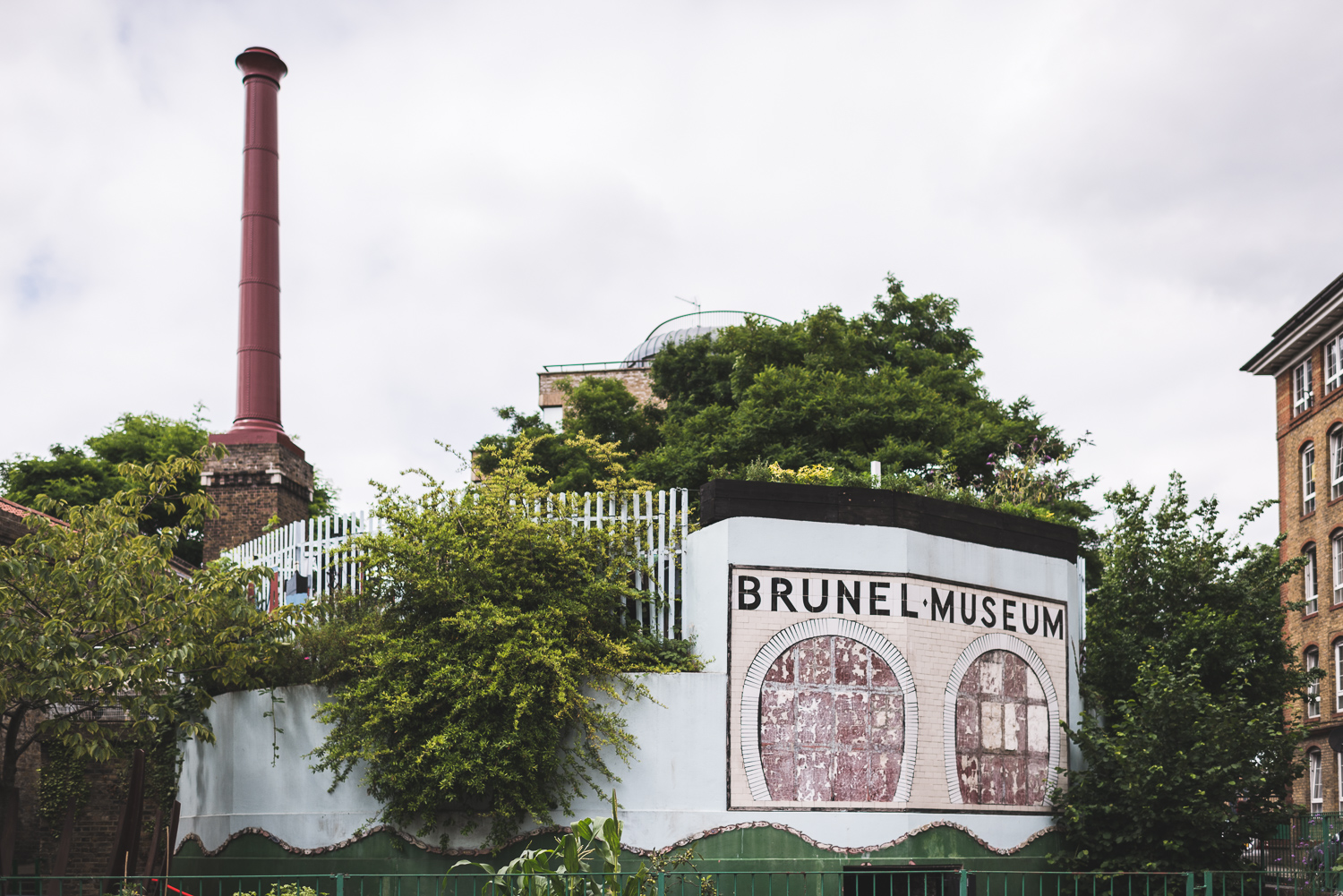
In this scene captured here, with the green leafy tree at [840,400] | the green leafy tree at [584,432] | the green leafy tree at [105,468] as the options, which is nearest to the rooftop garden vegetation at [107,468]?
the green leafy tree at [105,468]

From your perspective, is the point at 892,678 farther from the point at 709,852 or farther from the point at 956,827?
the point at 709,852

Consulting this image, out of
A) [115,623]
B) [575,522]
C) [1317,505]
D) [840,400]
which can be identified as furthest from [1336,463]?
[115,623]

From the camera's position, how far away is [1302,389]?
38906mm

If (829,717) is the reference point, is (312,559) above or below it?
above

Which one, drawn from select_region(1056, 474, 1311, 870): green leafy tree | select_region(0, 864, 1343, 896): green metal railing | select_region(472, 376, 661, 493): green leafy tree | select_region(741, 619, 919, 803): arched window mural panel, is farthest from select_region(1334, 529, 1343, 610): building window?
select_region(741, 619, 919, 803): arched window mural panel

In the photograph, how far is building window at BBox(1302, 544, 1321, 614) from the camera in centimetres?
3653

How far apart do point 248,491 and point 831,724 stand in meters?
16.6

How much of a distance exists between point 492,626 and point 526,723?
3.50ft

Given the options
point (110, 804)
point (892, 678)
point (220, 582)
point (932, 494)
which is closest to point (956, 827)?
point (892, 678)

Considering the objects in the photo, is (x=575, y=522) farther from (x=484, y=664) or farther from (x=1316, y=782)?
(x=1316, y=782)

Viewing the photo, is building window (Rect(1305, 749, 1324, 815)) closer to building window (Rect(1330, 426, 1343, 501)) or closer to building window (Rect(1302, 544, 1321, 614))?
building window (Rect(1302, 544, 1321, 614))

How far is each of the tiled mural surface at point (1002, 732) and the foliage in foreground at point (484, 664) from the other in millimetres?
3936

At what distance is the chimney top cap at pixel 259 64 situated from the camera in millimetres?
30969

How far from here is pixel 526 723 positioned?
1324cm
